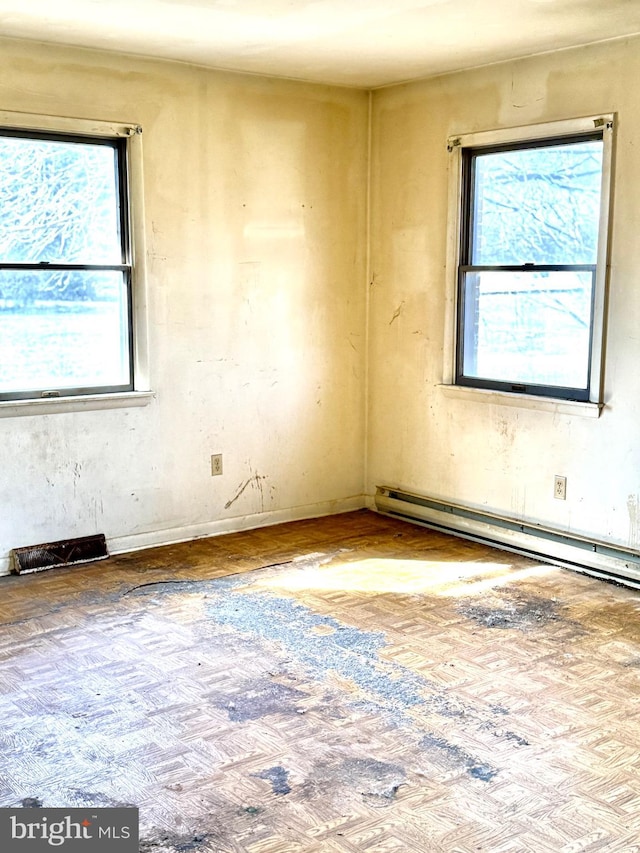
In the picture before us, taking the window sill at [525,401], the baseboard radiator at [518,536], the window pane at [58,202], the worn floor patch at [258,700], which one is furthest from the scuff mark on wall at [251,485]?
the worn floor patch at [258,700]

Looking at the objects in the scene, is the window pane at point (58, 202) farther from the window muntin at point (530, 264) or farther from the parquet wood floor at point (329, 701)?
the window muntin at point (530, 264)

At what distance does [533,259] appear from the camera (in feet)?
15.9

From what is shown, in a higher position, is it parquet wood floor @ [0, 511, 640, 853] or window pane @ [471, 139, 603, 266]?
window pane @ [471, 139, 603, 266]

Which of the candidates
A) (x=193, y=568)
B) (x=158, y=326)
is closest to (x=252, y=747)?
(x=193, y=568)

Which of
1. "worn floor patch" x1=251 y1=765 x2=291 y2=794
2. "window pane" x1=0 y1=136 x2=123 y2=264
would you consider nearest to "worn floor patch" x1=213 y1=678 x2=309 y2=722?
"worn floor patch" x1=251 y1=765 x2=291 y2=794

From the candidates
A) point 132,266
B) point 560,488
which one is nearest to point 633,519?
point 560,488

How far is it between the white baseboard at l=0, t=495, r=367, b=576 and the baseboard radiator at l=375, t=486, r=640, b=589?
9.4 inches

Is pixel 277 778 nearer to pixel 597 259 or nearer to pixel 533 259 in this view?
pixel 597 259

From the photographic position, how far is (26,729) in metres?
3.04

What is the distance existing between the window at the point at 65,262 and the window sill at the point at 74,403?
47 millimetres

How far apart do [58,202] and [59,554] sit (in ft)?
5.78

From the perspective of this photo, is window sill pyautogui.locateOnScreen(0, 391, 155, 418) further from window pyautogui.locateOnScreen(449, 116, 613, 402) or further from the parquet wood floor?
window pyautogui.locateOnScreen(449, 116, 613, 402)

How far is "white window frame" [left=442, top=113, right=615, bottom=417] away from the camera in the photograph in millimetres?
4418

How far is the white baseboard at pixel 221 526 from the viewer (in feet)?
16.4
